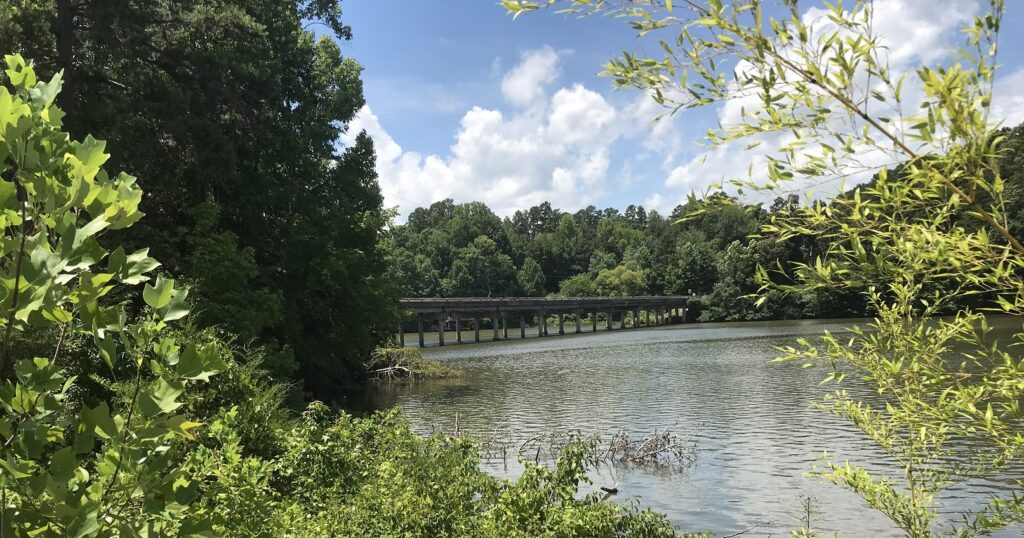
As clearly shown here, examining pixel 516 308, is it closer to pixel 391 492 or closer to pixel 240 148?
pixel 240 148

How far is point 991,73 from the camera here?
2.20 m

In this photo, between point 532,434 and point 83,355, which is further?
point 532,434

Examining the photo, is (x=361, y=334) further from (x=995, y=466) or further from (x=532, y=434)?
(x=995, y=466)

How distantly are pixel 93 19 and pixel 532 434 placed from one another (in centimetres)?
Result: 1384

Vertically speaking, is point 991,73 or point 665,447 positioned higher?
point 991,73

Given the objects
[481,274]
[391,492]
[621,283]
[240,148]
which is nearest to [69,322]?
[391,492]

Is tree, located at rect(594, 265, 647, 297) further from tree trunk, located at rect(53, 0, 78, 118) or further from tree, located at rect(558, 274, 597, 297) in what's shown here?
tree trunk, located at rect(53, 0, 78, 118)

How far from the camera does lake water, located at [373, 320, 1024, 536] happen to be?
35.5ft

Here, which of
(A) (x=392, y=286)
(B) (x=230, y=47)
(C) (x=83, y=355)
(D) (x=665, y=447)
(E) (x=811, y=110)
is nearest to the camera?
(E) (x=811, y=110)

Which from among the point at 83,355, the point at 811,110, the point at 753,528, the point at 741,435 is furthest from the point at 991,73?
the point at 741,435

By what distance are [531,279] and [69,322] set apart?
12222cm

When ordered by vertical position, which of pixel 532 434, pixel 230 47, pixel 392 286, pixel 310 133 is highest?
pixel 230 47

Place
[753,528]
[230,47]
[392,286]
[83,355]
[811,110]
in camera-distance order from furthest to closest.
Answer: [392,286]
[230,47]
[753,528]
[83,355]
[811,110]

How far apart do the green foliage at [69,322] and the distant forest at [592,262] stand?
7807cm
